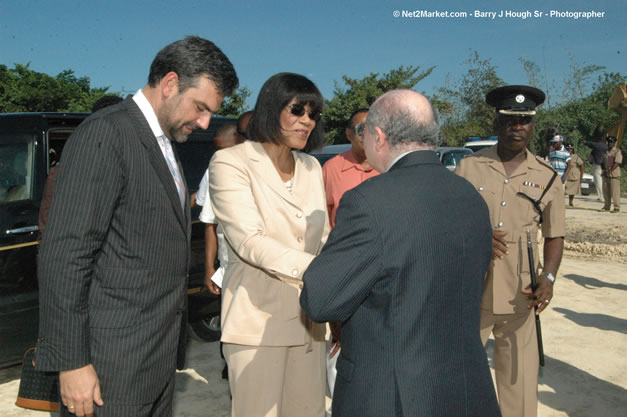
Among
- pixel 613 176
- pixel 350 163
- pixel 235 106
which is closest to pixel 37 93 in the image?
pixel 235 106

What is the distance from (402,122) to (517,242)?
1696mm

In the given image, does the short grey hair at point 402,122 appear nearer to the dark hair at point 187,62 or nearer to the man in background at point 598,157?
the dark hair at point 187,62

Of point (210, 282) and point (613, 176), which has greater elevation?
point (613, 176)

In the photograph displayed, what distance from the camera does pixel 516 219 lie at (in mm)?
3057

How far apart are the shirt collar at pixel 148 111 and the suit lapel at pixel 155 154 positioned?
0.03m

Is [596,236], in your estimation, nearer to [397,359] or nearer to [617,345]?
[617,345]

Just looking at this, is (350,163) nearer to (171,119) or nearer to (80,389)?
(171,119)

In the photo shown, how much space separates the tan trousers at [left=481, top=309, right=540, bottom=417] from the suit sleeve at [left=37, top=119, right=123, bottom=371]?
2279mm

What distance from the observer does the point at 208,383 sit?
13.7 feet

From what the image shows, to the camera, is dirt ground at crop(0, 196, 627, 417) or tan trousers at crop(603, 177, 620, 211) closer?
dirt ground at crop(0, 196, 627, 417)

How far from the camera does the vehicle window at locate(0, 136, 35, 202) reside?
3.96 m

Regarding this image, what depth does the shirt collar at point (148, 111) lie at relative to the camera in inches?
74.1

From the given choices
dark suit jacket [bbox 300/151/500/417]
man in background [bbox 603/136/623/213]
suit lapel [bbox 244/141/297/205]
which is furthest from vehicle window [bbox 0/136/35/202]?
man in background [bbox 603/136/623/213]

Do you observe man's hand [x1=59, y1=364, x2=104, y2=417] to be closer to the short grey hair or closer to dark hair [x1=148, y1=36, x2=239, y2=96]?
dark hair [x1=148, y1=36, x2=239, y2=96]
